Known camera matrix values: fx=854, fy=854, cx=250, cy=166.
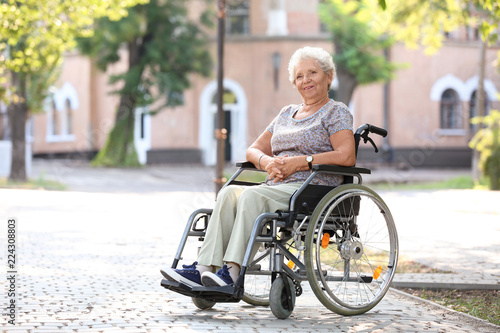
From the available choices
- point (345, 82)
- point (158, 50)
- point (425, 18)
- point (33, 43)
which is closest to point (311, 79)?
point (33, 43)

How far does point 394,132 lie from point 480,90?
11.6 metres

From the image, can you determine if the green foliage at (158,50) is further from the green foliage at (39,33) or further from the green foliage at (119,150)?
the green foliage at (39,33)

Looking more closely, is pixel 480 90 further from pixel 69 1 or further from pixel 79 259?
pixel 79 259

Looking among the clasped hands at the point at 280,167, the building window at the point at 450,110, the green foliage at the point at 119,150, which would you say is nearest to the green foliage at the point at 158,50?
the green foliage at the point at 119,150

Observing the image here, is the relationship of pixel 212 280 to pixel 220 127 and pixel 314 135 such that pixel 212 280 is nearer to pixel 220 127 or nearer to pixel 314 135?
pixel 314 135

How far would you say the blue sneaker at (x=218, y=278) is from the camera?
15.2 ft

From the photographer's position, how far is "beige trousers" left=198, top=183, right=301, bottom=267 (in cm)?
473

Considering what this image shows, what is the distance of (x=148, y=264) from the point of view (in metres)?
7.33

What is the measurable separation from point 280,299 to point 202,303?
0.55m

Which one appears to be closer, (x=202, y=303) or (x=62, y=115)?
(x=202, y=303)

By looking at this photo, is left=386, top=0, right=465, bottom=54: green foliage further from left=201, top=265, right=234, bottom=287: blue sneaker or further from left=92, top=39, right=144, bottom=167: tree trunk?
left=201, top=265, right=234, bottom=287: blue sneaker

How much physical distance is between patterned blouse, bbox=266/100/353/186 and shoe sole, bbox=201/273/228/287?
35.2 inches

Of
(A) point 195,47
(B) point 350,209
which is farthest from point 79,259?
(A) point 195,47

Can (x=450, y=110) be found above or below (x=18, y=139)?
above
